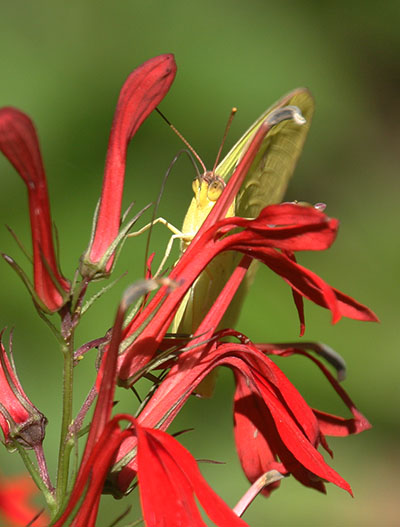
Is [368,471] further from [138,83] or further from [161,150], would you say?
[138,83]

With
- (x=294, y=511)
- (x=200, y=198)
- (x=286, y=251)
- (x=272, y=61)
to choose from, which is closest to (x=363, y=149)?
(x=272, y=61)

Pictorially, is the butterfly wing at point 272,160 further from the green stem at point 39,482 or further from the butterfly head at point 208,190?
the green stem at point 39,482

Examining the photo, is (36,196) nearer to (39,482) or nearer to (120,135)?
(120,135)

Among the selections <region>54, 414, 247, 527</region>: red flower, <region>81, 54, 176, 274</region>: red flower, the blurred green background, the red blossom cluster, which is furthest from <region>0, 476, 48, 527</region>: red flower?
the blurred green background

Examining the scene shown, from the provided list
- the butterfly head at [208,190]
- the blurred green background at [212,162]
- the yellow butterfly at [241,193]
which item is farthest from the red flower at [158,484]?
the blurred green background at [212,162]

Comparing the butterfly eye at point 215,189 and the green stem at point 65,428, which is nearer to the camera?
the green stem at point 65,428

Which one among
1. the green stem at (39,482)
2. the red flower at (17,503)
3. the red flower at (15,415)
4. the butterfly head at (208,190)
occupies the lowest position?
the red flower at (17,503)

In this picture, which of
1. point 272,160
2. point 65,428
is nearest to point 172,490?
point 65,428
